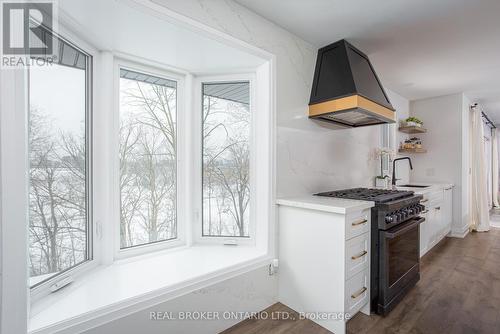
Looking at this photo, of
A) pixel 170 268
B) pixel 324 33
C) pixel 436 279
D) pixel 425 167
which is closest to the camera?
pixel 170 268

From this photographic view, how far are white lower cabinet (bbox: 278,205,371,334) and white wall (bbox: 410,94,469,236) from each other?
3.29 meters

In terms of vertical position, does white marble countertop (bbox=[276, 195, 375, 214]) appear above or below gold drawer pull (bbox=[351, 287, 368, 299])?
above

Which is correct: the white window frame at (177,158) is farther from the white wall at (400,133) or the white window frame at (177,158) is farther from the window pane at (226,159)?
the white wall at (400,133)

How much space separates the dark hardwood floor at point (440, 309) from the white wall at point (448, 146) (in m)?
1.35

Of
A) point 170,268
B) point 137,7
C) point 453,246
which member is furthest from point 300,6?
point 453,246

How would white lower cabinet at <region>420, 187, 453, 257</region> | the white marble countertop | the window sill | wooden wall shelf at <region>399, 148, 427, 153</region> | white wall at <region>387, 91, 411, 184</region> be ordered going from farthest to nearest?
wooden wall shelf at <region>399, 148, 427, 153</region> < white wall at <region>387, 91, 411, 184</region> < white lower cabinet at <region>420, 187, 453, 257</region> < the white marble countertop < the window sill

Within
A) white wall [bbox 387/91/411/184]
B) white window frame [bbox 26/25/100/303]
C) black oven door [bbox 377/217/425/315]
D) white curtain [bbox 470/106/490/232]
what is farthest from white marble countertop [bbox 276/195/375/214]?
white curtain [bbox 470/106/490/232]

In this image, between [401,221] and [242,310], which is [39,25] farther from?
[401,221]

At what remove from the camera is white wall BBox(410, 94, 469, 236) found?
3.91 meters

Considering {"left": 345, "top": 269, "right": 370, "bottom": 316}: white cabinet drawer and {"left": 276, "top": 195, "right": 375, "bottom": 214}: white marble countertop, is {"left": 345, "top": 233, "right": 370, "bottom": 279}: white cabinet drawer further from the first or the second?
{"left": 276, "top": 195, "right": 375, "bottom": 214}: white marble countertop

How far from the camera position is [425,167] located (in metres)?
4.29

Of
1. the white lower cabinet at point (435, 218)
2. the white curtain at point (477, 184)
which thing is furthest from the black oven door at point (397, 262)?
the white curtain at point (477, 184)

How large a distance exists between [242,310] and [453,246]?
11.3ft

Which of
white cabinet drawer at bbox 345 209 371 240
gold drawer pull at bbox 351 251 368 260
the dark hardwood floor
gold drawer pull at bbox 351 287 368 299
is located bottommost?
the dark hardwood floor
